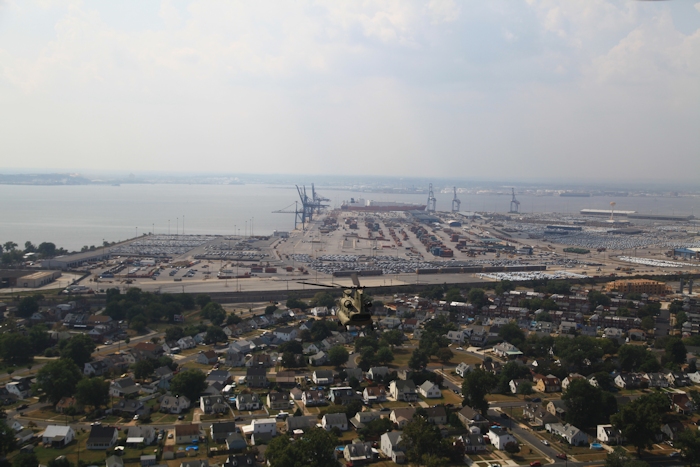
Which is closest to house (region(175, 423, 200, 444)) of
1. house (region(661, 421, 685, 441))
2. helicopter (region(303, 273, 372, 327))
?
helicopter (region(303, 273, 372, 327))

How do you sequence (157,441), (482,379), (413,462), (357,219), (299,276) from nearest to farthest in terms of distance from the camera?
(413,462)
(157,441)
(482,379)
(299,276)
(357,219)

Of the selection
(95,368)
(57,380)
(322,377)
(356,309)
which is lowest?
(95,368)

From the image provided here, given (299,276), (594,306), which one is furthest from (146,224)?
(594,306)

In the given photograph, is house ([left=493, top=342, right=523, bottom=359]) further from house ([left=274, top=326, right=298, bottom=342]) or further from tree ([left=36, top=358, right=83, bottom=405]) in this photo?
tree ([left=36, top=358, right=83, bottom=405])

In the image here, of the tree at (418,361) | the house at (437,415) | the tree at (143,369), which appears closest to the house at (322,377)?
the tree at (418,361)

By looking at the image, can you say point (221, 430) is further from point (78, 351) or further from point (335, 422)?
point (78, 351)

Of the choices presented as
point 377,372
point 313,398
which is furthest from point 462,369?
point 313,398

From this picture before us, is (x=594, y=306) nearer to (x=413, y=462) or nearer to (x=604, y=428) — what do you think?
(x=604, y=428)
